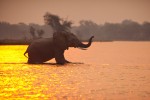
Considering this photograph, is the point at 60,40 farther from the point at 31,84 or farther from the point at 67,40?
the point at 31,84

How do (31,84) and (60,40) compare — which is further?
(60,40)

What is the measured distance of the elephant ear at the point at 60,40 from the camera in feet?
83.2

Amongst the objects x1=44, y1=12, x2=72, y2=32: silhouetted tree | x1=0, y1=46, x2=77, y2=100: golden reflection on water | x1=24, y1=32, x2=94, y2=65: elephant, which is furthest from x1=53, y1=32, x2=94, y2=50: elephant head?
x1=44, y1=12, x2=72, y2=32: silhouetted tree

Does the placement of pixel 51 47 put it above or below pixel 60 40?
below

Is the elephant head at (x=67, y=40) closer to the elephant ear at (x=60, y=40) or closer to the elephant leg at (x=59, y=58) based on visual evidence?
the elephant ear at (x=60, y=40)

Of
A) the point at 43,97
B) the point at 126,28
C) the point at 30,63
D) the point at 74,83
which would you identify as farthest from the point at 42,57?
the point at 126,28

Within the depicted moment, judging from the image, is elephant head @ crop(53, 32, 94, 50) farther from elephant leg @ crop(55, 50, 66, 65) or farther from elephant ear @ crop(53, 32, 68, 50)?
elephant leg @ crop(55, 50, 66, 65)

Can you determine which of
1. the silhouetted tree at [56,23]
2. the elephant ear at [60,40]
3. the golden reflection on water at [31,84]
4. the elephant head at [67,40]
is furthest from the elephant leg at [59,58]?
the silhouetted tree at [56,23]

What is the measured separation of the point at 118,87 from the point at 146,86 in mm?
1022

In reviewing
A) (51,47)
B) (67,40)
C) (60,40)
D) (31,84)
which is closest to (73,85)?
(31,84)

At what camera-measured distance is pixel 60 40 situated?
83.7 ft

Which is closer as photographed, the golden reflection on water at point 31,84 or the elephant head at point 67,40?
the golden reflection on water at point 31,84

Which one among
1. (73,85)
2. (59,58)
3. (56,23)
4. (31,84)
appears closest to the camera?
(73,85)

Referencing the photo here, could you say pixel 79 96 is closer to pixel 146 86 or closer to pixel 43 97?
pixel 43 97
